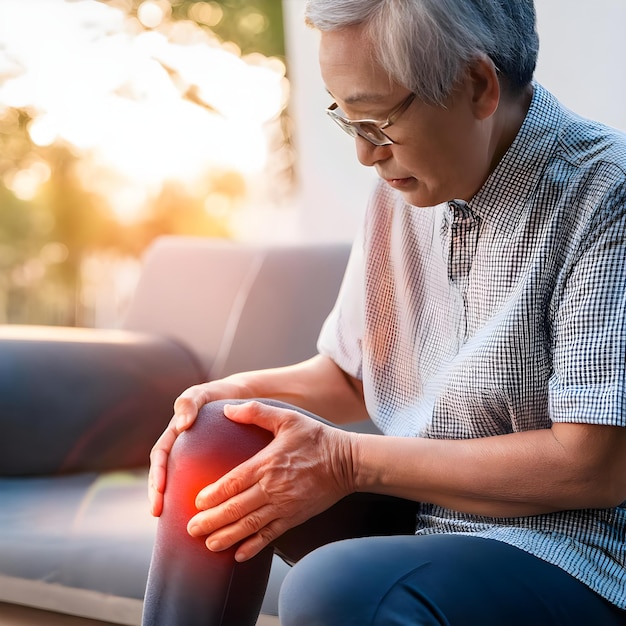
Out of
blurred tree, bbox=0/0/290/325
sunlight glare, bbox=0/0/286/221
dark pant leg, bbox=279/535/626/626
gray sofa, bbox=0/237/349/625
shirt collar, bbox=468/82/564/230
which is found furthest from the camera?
blurred tree, bbox=0/0/290/325

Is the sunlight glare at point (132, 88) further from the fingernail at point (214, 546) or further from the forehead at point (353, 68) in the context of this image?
the fingernail at point (214, 546)

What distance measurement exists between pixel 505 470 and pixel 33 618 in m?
0.89

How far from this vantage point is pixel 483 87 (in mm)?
975

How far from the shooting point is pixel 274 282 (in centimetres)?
188

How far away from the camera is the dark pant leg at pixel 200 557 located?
96 cm

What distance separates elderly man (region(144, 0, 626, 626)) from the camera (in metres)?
0.90

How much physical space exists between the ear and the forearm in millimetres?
359

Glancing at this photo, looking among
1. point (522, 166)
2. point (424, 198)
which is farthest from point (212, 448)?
point (522, 166)

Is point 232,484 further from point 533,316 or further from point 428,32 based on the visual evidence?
point 428,32

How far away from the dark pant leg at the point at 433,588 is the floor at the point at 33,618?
2.19ft

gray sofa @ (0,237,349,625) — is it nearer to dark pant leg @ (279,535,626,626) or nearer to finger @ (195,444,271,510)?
finger @ (195,444,271,510)

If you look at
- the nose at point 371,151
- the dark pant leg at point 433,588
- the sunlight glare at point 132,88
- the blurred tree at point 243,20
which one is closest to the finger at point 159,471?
the dark pant leg at point 433,588

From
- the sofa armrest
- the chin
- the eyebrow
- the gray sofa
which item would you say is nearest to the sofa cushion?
the gray sofa

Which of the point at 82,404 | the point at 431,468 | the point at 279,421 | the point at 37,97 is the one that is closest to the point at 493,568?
the point at 431,468
